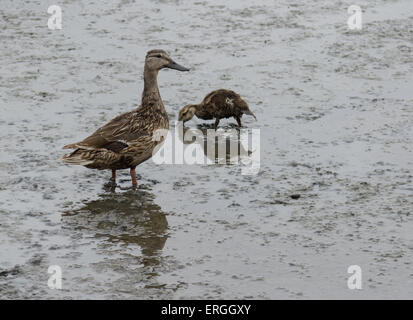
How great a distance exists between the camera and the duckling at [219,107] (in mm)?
10359

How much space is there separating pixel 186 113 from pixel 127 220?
2.79m

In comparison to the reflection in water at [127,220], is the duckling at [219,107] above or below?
above

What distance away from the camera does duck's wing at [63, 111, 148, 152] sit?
857cm

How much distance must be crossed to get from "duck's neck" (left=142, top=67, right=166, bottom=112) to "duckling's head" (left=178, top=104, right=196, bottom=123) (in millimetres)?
1251

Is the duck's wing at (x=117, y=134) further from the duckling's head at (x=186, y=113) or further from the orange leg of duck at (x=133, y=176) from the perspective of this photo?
the duckling's head at (x=186, y=113)

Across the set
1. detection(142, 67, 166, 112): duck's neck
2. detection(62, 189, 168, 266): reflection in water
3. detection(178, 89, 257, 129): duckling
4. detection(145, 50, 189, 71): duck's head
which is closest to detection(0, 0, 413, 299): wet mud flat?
detection(62, 189, 168, 266): reflection in water

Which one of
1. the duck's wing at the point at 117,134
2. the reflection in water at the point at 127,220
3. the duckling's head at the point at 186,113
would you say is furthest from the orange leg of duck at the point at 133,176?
the duckling's head at the point at 186,113

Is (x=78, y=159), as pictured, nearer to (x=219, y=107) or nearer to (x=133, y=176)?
(x=133, y=176)

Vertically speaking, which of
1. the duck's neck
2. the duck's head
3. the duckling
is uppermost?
the duck's head

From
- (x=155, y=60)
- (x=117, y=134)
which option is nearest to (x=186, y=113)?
(x=155, y=60)

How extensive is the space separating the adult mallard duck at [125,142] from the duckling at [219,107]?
4.55 feet

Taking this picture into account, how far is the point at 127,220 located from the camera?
798cm

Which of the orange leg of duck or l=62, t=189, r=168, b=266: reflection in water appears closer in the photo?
l=62, t=189, r=168, b=266: reflection in water

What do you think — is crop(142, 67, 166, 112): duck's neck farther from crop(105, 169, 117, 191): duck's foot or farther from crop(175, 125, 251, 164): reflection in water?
crop(175, 125, 251, 164): reflection in water
